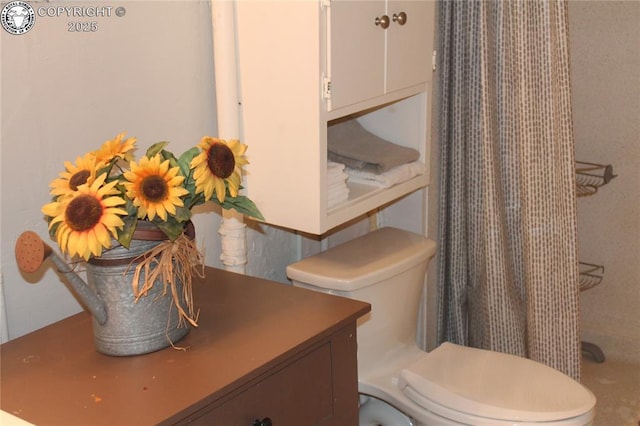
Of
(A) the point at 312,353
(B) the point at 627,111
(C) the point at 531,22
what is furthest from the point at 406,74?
(B) the point at 627,111

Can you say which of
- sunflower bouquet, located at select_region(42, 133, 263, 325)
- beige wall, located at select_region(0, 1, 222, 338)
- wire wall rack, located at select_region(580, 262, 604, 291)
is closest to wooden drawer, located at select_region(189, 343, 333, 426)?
sunflower bouquet, located at select_region(42, 133, 263, 325)

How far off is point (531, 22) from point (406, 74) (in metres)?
0.49

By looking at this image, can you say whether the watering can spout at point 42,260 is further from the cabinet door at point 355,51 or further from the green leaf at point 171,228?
the cabinet door at point 355,51

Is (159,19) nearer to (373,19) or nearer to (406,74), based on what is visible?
(373,19)

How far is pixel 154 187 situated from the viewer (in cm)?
135

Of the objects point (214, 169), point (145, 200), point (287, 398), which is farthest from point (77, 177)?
point (287, 398)

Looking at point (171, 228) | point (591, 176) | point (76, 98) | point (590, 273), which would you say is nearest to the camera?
point (171, 228)

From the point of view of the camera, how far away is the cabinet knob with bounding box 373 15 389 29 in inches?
75.3

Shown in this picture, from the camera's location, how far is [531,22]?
2.34 metres

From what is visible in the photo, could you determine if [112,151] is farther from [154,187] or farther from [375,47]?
[375,47]

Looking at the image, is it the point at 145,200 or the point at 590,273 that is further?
the point at 590,273

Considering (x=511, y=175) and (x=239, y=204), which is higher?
(x=239, y=204)

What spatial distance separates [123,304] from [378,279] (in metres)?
0.82

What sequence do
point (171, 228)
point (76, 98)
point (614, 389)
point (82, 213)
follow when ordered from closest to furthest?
point (82, 213)
point (171, 228)
point (76, 98)
point (614, 389)
